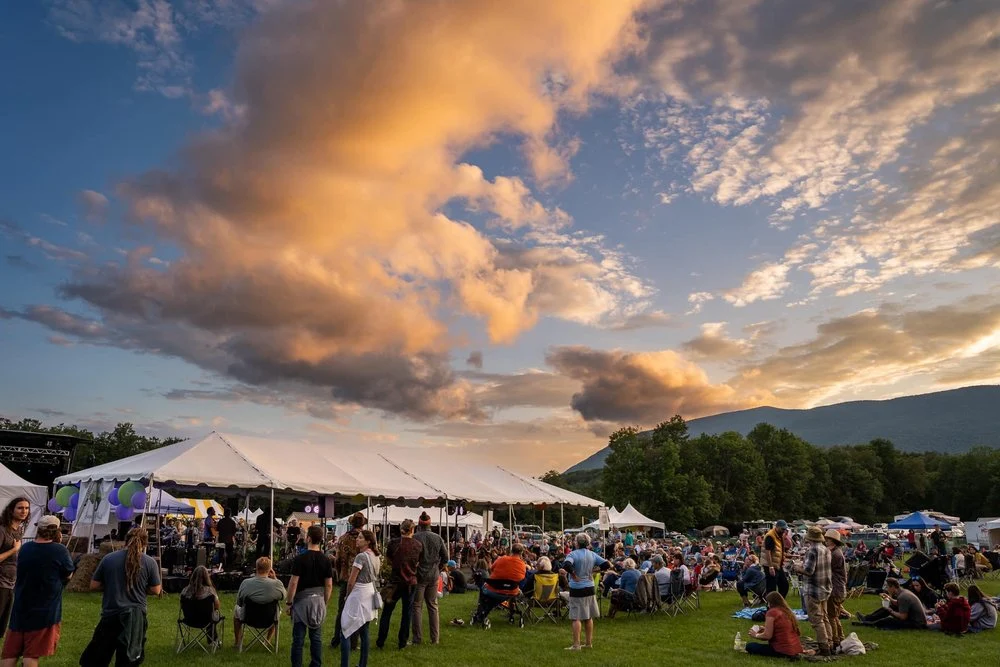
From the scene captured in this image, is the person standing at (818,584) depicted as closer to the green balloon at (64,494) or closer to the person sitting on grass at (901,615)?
the person sitting on grass at (901,615)

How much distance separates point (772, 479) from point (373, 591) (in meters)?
65.6

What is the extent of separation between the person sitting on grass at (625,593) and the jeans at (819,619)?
3542 mm

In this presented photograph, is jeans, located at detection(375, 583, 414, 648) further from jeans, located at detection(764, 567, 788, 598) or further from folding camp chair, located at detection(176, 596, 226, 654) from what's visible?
jeans, located at detection(764, 567, 788, 598)

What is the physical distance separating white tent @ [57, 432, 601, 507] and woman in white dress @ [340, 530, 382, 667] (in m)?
8.36

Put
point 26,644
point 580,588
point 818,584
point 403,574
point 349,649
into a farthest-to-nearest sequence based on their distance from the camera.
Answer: point 580,588, point 818,584, point 403,574, point 349,649, point 26,644

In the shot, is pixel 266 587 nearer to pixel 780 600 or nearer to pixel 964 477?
pixel 780 600

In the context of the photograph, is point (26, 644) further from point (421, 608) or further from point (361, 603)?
point (421, 608)

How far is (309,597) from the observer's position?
616 cm

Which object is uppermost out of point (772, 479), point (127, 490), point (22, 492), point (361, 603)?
point (772, 479)

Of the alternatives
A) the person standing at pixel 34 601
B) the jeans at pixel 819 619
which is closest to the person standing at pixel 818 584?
the jeans at pixel 819 619

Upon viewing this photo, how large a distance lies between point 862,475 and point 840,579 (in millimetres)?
69911

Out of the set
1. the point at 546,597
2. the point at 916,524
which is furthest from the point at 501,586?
the point at 916,524

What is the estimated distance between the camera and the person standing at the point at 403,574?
793 cm

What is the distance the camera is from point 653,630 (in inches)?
401
